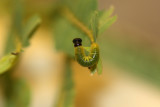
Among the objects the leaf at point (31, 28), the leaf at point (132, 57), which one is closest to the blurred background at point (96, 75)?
the leaf at point (132, 57)

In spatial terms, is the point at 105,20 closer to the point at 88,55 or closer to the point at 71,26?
the point at 88,55

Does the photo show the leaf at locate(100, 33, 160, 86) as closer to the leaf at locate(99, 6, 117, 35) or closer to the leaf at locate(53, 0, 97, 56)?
the leaf at locate(53, 0, 97, 56)

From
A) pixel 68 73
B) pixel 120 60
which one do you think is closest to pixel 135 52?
pixel 120 60

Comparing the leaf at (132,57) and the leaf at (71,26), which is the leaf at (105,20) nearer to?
the leaf at (71,26)

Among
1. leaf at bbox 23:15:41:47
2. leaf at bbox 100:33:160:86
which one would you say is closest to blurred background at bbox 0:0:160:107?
leaf at bbox 100:33:160:86

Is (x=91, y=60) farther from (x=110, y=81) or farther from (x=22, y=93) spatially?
(x=110, y=81)

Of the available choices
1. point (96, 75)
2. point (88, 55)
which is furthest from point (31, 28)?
point (96, 75)
